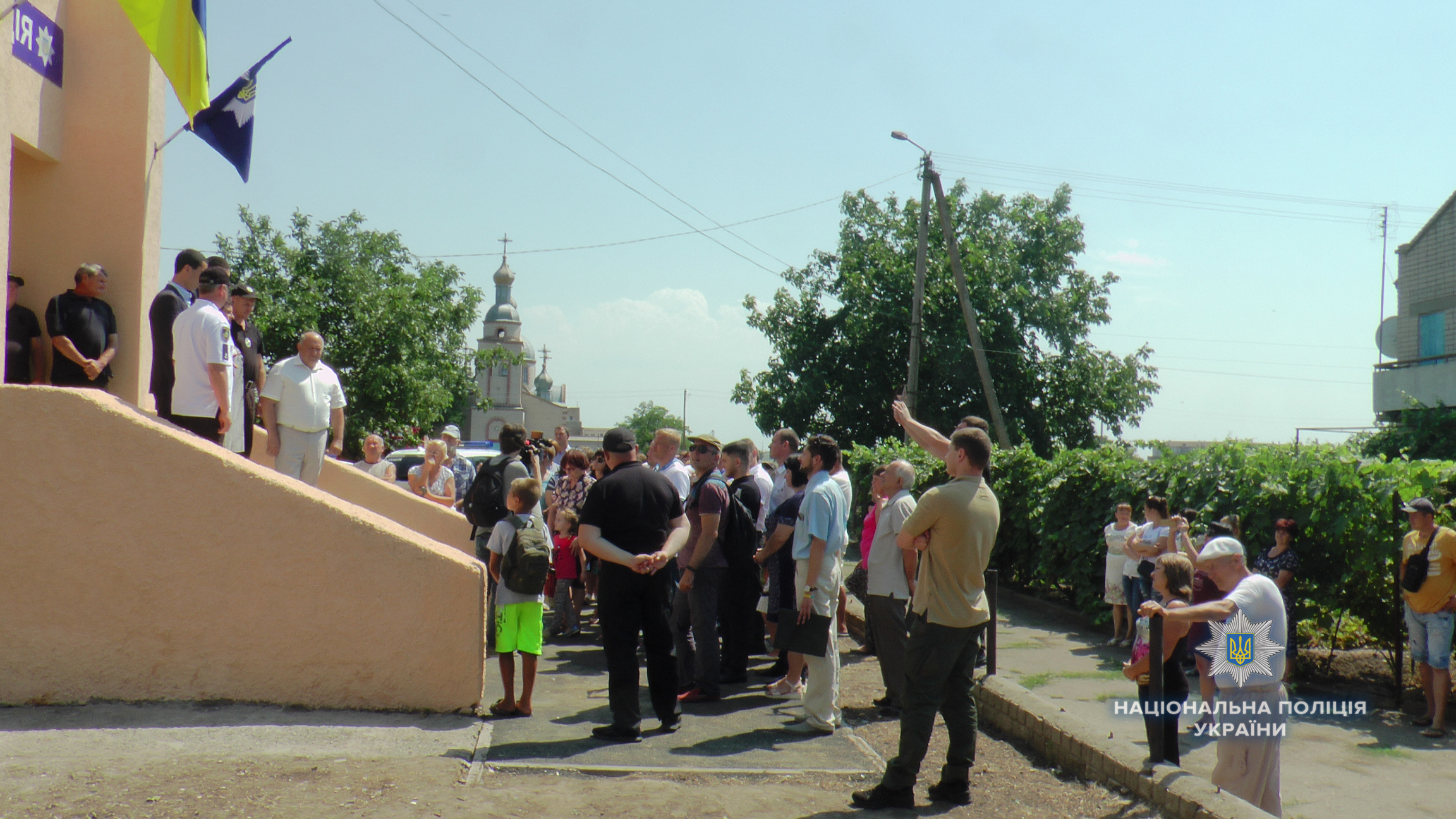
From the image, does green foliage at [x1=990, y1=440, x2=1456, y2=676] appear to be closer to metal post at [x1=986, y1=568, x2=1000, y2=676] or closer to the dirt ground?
metal post at [x1=986, y1=568, x2=1000, y2=676]

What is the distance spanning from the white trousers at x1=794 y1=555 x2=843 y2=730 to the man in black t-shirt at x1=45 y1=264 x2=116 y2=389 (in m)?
5.04

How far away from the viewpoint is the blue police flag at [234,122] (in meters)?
8.44

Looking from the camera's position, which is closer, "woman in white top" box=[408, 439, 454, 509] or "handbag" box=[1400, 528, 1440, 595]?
"handbag" box=[1400, 528, 1440, 595]

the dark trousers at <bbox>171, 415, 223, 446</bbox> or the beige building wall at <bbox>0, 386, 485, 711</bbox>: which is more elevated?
the dark trousers at <bbox>171, 415, 223, 446</bbox>

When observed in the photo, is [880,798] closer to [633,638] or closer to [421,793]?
[633,638]

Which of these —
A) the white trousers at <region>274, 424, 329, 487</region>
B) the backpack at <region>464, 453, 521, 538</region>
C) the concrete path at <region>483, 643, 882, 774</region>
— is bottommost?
the concrete path at <region>483, 643, 882, 774</region>

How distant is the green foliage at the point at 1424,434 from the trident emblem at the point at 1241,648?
19.3 m

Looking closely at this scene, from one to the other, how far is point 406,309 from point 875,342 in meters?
16.6

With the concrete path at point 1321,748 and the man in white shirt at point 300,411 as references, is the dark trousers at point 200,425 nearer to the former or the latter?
the man in white shirt at point 300,411

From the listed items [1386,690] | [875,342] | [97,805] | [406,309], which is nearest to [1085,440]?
[875,342]

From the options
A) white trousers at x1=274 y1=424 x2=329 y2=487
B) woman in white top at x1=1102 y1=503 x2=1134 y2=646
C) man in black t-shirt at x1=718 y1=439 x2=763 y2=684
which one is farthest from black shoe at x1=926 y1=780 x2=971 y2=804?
woman in white top at x1=1102 y1=503 x2=1134 y2=646

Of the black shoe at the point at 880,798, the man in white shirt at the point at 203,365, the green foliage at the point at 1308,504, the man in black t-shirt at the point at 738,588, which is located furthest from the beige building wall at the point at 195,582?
the green foliage at the point at 1308,504

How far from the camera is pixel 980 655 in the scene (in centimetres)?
867

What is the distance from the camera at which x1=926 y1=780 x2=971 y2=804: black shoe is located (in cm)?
507
